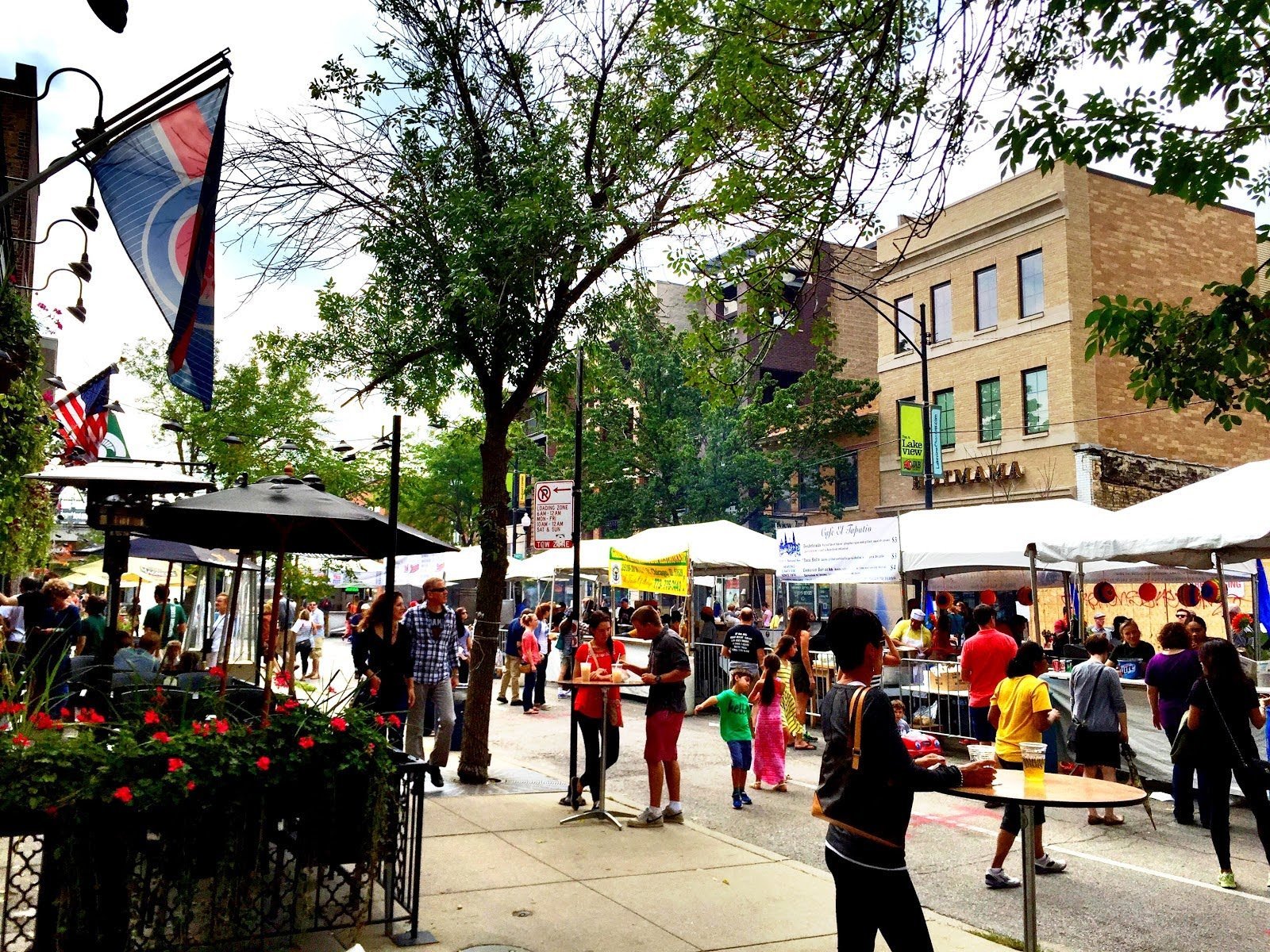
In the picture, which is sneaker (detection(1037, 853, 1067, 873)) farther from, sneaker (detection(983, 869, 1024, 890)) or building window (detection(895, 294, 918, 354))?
building window (detection(895, 294, 918, 354))

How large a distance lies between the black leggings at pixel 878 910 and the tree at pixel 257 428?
2908 cm

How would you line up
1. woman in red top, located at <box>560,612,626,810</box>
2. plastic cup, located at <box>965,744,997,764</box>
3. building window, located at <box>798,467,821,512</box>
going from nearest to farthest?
plastic cup, located at <box>965,744,997,764</box>
woman in red top, located at <box>560,612,626,810</box>
building window, located at <box>798,467,821,512</box>

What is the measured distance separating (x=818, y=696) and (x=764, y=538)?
4689mm

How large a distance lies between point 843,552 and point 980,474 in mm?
14260

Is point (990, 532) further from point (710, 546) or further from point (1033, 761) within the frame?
point (1033, 761)

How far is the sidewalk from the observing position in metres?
5.80

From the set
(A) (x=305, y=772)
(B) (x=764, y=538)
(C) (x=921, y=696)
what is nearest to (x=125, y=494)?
(A) (x=305, y=772)

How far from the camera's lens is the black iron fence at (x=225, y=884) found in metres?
4.63

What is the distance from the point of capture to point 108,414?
19.0m

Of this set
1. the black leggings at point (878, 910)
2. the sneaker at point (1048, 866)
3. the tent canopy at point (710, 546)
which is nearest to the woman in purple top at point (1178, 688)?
the sneaker at point (1048, 866)

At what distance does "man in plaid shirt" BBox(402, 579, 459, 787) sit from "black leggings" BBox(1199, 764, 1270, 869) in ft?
22.7

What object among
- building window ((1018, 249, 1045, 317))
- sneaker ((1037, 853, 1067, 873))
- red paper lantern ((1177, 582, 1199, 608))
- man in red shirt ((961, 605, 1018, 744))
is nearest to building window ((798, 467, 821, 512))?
building window ((1018, 249, 1045, 317))

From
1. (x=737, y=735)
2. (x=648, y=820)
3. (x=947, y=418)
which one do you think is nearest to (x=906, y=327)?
(x=947, y=418)

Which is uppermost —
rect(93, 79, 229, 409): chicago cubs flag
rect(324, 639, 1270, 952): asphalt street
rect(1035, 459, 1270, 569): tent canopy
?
rect(93, 79, 229, 409): chicago cubs flag
